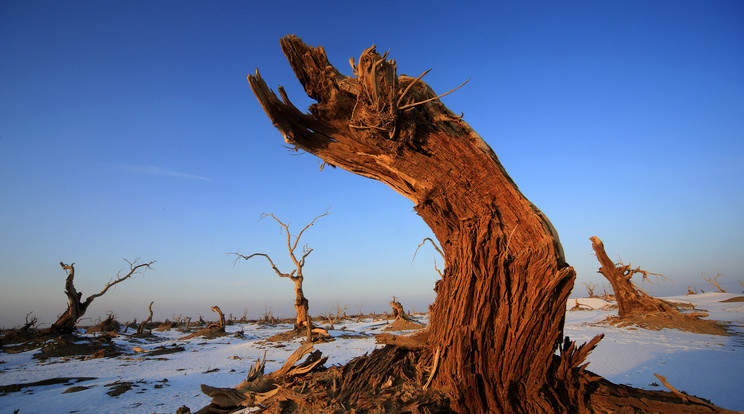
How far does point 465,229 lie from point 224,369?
811 centimetres

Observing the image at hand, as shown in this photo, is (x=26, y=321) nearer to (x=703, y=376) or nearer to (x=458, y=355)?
(x=458, y=355)

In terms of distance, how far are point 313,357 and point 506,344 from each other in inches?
92.6

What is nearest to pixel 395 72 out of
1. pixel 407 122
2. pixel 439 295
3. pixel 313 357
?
pixel 407 122

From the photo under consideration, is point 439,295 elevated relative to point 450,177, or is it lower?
lower

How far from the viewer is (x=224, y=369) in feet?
29.0

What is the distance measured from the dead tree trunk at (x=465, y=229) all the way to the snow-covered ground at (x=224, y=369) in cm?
366

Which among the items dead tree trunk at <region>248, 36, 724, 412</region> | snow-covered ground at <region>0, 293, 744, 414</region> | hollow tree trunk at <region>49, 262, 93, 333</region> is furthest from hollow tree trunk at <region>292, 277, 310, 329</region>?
dead tree trunk at <region>248, 36, 724, 412</region>

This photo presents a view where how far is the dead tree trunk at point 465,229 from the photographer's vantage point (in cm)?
358

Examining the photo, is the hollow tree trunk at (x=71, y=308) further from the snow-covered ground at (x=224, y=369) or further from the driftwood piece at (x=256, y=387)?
the driftwood piece at (x=256, y=387)

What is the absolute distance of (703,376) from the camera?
6328mm

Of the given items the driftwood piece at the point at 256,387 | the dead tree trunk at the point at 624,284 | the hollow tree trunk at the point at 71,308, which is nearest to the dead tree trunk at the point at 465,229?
the driftwood piece at the point at 256,387

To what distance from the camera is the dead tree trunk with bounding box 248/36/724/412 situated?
3.58 m

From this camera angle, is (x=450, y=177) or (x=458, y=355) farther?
(x=450, y=177)

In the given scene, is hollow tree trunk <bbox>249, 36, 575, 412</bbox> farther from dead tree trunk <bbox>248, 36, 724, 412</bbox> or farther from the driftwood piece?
the driftwood piece
